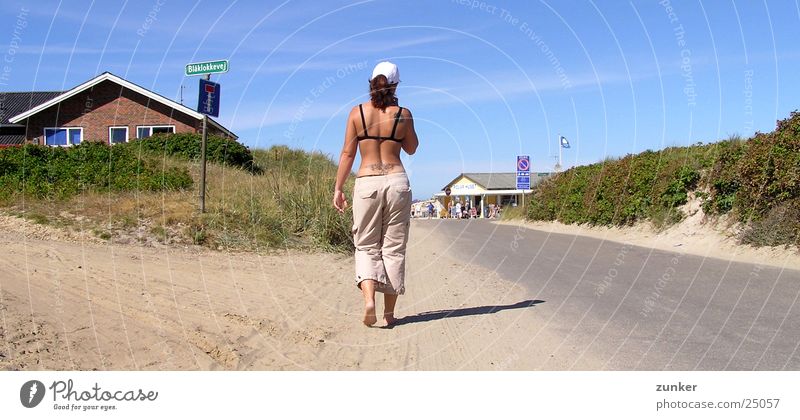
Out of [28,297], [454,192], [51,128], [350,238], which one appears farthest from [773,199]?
[454,192]

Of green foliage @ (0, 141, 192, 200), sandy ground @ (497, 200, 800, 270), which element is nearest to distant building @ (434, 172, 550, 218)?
sandy ground @ (497, 200, 800, 270)

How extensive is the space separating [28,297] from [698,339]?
498 centimetres

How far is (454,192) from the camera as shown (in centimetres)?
7231

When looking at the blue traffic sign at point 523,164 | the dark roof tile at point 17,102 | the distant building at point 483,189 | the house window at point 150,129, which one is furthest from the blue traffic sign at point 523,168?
the distant building at point 483,189

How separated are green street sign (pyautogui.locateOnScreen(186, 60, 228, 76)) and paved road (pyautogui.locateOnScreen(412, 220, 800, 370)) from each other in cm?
514

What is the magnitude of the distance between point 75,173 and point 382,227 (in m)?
11.8

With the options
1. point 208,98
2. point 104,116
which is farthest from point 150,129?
point 208,98

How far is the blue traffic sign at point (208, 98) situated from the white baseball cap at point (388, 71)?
6624mm

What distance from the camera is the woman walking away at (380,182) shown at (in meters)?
5.79

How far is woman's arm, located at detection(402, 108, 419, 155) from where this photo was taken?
586 cm

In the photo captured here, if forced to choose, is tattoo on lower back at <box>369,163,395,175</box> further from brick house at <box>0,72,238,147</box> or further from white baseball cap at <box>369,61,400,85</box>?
brick house at <box>0,72,238,147</box>

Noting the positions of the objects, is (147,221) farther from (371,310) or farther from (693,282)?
(693,282)

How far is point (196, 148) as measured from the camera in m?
27.3

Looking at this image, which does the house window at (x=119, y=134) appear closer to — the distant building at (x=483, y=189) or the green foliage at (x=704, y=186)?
the green foliage at (x=704, y=186)
